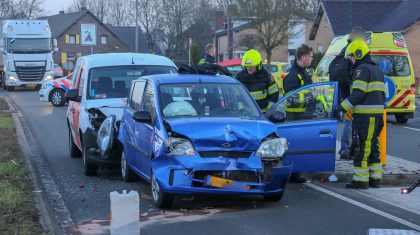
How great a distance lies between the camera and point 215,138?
7.12 m

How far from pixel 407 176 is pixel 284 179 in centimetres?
286

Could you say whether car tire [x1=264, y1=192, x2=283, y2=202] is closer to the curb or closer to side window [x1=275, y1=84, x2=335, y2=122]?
side window [x1=275, y1=84, x2=335, y2=122]

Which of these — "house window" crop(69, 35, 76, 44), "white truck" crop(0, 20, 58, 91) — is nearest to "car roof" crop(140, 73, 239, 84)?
"white truck" crop(0, 20, 58, 91)

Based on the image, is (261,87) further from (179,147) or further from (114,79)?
(179,147)

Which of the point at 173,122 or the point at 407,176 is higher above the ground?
the point at 173,122

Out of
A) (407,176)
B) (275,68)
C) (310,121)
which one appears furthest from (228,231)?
(275,68)

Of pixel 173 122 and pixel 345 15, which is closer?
pixel 173 122

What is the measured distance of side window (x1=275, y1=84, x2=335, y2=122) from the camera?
8.94 metres

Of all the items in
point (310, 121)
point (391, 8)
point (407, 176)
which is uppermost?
point (391, 8)

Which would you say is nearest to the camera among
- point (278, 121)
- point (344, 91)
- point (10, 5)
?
point (278, 121)

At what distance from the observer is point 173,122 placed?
24.3ft

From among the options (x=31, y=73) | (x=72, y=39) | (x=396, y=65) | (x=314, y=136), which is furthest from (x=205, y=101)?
(x=72, y=39)

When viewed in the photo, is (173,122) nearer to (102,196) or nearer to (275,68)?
(102,196)

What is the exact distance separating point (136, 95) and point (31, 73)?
30575mm
